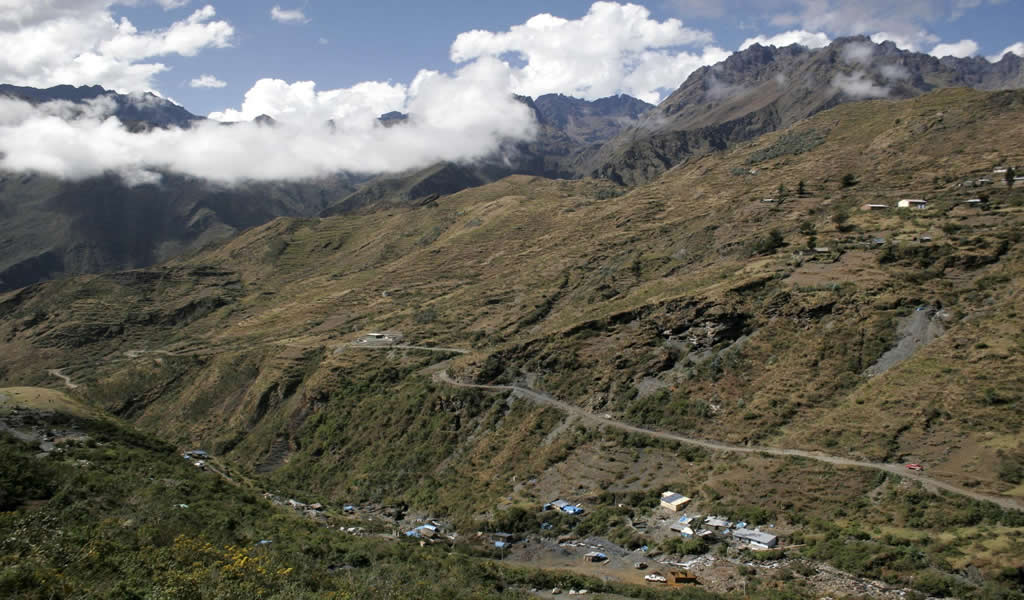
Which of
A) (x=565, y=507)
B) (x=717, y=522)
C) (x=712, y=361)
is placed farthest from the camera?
(x=712, y=361)

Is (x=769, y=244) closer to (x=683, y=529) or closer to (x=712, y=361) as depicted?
(x=712, y=361)

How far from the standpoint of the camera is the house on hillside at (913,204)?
6822 cm

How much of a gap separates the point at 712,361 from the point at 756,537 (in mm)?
21418

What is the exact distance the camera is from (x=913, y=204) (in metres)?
69.2

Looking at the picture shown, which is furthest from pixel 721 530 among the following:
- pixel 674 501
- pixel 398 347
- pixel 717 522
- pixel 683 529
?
pixel 398 347

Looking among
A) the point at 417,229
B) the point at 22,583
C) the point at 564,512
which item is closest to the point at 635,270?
the point at 564,512

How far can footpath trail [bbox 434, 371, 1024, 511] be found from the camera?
31862 millimetres

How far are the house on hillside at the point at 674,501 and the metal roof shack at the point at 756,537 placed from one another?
4.84 m

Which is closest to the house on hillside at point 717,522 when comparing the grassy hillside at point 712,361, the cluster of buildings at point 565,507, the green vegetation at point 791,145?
the grassy hillside at point 712,361

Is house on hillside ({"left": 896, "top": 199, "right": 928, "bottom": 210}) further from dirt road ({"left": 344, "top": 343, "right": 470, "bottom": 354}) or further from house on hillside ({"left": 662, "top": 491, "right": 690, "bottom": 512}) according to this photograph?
dirt road ({"left": 344, "top": 343, "right": 470, "bottom": 354})

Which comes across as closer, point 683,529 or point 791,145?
point 683,529

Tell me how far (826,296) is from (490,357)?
3358 centimetres

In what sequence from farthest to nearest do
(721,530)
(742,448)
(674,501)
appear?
(742,448), (674,501), (721,530)

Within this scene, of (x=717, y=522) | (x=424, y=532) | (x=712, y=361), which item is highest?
(x=712, y=361)
